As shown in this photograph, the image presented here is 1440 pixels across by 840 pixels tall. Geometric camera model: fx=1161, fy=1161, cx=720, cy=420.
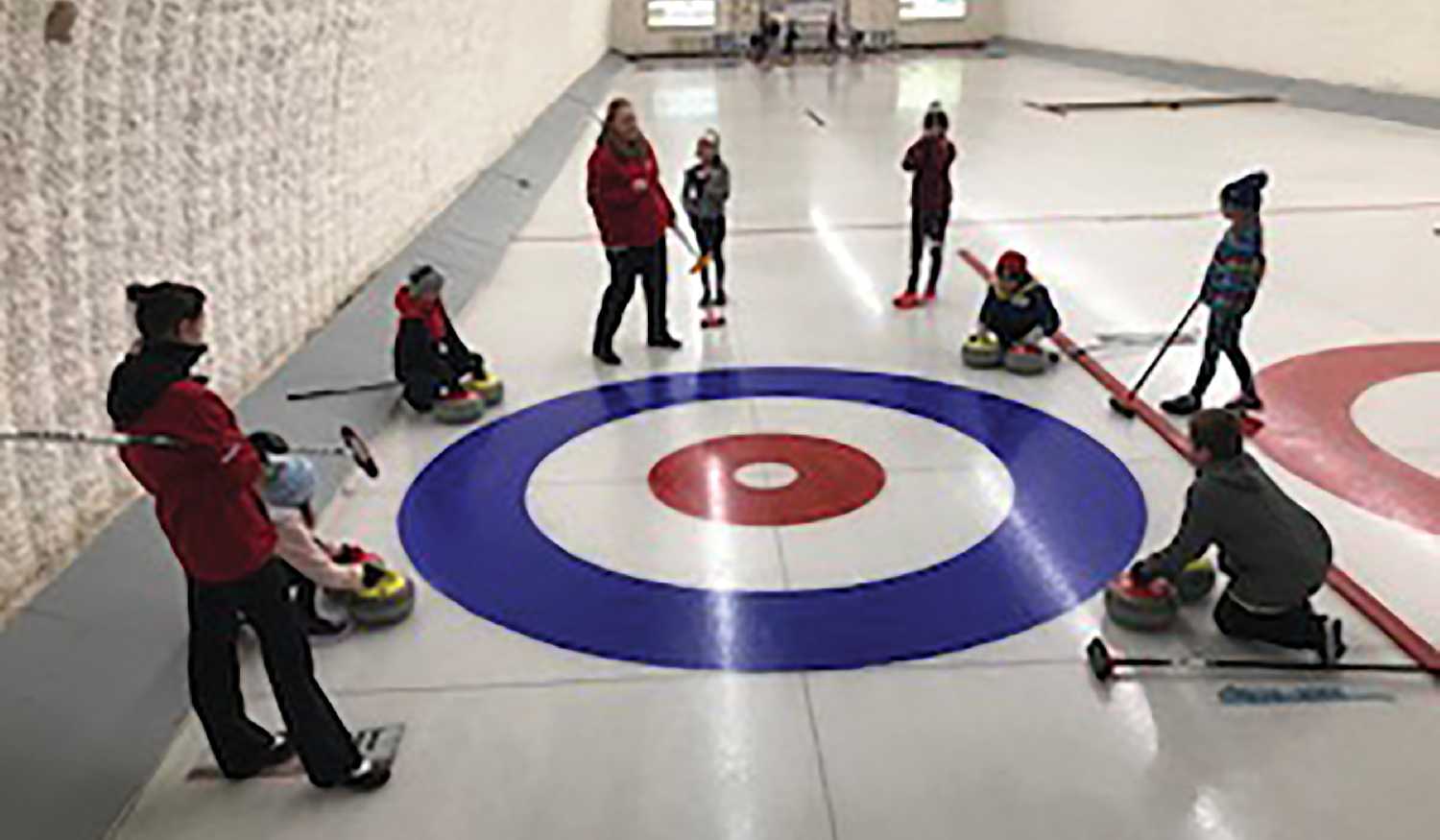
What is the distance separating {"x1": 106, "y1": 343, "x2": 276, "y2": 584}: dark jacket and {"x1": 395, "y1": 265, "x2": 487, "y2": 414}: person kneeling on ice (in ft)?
10.4

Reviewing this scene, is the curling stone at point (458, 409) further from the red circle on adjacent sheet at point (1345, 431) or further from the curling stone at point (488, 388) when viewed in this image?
the red circle on adjacent sheet at point (1345, 431)

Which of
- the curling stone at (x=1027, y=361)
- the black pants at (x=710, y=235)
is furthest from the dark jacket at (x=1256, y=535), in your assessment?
the black pants at (x=710, y=235)

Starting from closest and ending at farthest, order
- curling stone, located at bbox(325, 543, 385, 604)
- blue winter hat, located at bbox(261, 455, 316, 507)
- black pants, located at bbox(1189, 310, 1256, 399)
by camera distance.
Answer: blue winter hat, located at bbox(261, 455, 316, 507) < curling stone, located at bbox(325, 543, 385, 604) < black pants, located at bbox(1189, 310, 1256, 399)

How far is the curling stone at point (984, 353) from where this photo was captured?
6.83 meters

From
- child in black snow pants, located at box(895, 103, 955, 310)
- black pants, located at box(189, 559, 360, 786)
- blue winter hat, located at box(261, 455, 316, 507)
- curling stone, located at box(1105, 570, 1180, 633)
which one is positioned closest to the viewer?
black pants, located at box(189, 559, 360, 786)

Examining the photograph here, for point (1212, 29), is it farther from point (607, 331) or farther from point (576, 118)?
point (607, 331)

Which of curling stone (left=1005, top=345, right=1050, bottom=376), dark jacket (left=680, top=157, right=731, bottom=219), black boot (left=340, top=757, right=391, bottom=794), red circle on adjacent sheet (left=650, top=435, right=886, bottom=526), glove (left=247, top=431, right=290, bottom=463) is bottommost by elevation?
black boot (left=340, top=757, right=391, bottom=794)

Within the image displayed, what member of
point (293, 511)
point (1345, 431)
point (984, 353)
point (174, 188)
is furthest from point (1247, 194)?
point (174, 188)

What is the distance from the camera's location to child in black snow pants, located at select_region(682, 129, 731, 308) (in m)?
7.55

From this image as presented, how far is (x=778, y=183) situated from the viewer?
13.6 meters

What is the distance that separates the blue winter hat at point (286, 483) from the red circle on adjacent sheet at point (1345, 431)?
4.31 metres

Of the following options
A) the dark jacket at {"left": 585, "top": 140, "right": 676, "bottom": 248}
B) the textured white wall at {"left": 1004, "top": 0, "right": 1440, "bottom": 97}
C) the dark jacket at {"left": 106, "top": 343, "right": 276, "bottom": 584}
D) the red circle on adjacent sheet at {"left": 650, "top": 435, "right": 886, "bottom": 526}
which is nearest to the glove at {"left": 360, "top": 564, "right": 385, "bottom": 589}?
the dark jacket at {"left": 106, "top": 343, "right": 276, "bottom": 584}

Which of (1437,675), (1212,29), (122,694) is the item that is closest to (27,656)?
(122,694)

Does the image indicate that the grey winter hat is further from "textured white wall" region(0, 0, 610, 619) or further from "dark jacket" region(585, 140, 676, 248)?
"dark jacket" region(585, 140, 676, 248)
